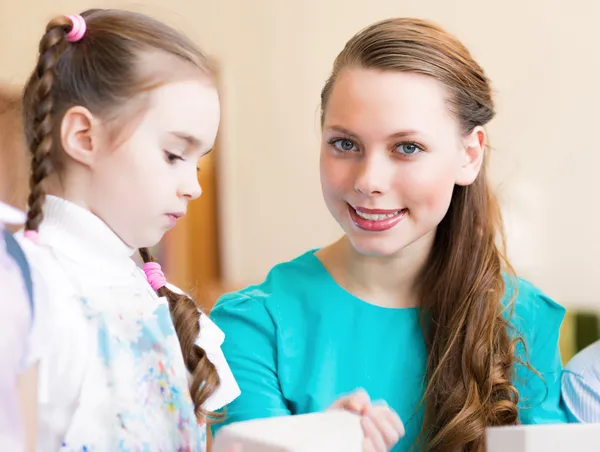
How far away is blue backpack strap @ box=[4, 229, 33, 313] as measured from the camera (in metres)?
0.61

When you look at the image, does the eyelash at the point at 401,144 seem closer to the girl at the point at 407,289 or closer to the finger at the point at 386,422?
the girl at the point at 407,289

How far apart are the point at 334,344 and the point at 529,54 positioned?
8.17 feet

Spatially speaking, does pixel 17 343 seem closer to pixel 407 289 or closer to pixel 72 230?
pixel 72 230

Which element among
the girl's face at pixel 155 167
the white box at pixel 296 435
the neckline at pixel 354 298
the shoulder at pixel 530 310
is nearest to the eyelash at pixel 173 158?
the girl's face at pixel 155 167

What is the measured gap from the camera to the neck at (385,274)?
1.17 metres

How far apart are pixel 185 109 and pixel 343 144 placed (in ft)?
1.20

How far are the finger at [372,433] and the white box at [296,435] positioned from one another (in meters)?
0.05

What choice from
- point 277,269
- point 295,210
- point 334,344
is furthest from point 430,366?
point 295,210

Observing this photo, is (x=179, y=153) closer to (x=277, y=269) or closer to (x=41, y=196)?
(x=41, y=196)

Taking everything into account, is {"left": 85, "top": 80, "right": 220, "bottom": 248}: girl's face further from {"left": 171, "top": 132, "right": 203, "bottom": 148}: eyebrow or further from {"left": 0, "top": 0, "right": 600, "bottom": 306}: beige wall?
{"left": 0, "top": 0, "right": 600, "bottom": 306}: beige wall

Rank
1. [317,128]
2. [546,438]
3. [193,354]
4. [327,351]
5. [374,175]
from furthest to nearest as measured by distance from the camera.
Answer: [317,128], [327,351], [374,175], [193,354], [546,438]

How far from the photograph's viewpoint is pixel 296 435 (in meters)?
0.63

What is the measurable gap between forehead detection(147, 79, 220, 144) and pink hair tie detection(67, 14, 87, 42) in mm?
80

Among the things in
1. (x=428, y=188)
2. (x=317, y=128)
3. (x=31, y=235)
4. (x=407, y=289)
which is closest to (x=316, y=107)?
(x=317, y=128)
